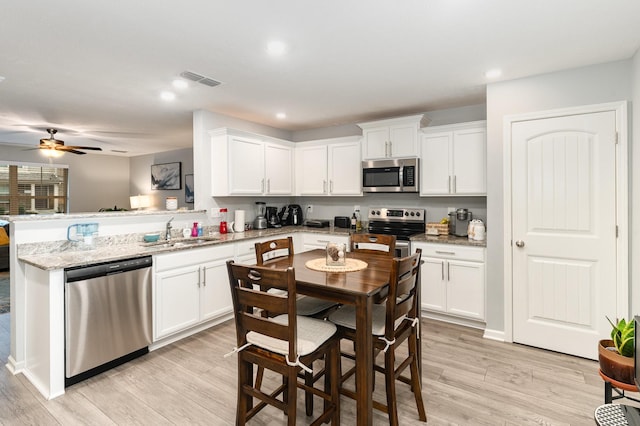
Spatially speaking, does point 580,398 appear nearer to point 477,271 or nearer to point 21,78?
point 477,271

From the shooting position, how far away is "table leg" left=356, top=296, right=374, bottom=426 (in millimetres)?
1682

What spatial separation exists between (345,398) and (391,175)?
2645 mm

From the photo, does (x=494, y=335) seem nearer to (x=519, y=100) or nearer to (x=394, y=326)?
(x=394, y=326)

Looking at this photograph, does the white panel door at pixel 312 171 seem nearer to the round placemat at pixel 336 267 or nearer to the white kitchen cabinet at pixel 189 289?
the white kitchen cabinet at pixel 189 289

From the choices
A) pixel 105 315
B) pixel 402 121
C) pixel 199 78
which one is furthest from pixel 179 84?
pixel 402 121

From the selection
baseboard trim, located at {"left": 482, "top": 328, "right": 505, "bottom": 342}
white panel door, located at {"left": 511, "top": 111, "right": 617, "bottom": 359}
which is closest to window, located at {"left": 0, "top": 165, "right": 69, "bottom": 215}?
baseboard trim, located at {"left": 482, "top": 328, "right": 505, "bottom": 342}

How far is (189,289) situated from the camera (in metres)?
3.19

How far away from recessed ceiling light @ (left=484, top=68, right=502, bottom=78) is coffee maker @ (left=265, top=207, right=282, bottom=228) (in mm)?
3180

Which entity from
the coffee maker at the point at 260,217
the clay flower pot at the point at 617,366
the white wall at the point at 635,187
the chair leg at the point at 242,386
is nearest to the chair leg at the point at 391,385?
the chair leg at the point at 242,386

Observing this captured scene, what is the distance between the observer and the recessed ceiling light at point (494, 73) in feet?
9.35

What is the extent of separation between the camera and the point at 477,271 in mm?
3299

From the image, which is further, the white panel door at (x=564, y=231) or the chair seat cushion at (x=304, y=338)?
the white panel door at (x=564, y=231)

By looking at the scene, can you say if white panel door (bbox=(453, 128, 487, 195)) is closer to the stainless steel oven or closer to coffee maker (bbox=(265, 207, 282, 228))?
the stainless steel oven

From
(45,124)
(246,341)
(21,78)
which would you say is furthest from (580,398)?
(45,124)
